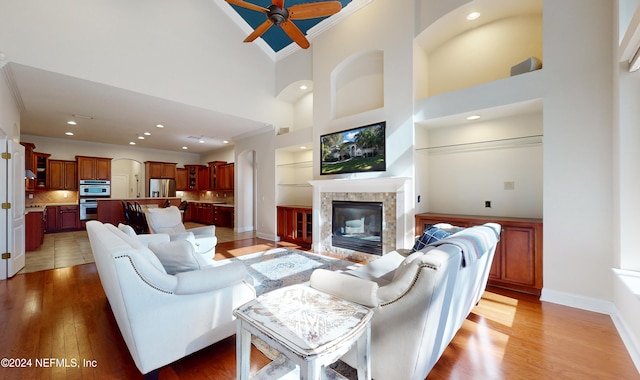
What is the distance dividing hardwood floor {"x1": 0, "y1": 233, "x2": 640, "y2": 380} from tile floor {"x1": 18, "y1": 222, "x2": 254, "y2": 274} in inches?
58.5

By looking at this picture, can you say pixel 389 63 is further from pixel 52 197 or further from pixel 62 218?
pixel 52 197

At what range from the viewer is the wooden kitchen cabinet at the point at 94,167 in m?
8.33

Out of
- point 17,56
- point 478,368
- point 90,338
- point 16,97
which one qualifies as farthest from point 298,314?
point 16,97

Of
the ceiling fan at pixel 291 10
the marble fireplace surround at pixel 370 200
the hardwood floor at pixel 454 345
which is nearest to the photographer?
the hardwood floor at pixel 454 345

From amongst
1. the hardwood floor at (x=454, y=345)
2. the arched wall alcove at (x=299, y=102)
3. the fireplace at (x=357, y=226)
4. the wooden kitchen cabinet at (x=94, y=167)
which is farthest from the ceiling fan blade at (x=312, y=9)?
the wooden kitchen cabinet at (x=94, y=167)

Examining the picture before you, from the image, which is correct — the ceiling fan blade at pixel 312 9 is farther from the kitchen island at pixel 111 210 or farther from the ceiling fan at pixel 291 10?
the kitchen island at pixel 111 210

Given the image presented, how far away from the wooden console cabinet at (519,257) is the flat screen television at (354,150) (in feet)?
5.80

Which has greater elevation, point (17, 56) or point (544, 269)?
point (17, 56)

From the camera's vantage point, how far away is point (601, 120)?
106 inches

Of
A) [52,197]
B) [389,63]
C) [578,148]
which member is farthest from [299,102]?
[52,197]

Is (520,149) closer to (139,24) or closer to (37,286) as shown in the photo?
(139,24)

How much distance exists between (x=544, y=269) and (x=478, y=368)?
193 centimetres

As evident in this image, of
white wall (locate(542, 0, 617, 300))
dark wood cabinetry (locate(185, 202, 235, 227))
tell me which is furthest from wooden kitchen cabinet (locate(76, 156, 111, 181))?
white wall (locate(542, 0, 617, 300))

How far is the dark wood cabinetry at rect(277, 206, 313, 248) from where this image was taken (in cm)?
569
